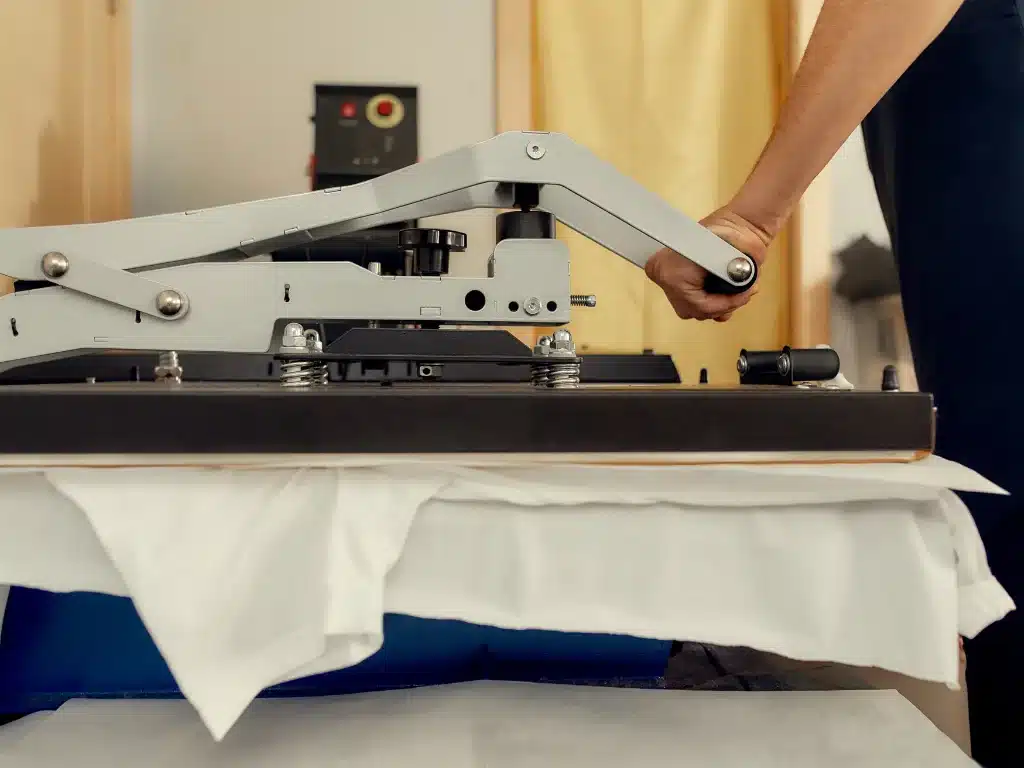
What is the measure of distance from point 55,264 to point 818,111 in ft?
2.19

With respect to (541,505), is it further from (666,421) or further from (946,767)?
(946,767)

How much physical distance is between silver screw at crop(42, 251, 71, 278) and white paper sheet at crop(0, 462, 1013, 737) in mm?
206

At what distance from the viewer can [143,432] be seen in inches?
16.0

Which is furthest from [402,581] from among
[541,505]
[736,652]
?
[736,652]

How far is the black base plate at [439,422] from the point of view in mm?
405

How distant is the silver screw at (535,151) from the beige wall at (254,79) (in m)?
1.14

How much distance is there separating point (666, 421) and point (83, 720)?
463 millimetres

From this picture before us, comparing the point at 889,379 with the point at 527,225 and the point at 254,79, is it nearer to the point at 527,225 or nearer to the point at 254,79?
the point at 527,225

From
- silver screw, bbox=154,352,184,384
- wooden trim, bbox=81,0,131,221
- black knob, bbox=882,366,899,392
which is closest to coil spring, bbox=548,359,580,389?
black knob, bbox=882,366,899,392

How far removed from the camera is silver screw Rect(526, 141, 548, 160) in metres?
0.56

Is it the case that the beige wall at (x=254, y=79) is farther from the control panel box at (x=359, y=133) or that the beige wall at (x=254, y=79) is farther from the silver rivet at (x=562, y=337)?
the silver rivet at (x=562, y=337)

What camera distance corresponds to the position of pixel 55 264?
543 millimetres

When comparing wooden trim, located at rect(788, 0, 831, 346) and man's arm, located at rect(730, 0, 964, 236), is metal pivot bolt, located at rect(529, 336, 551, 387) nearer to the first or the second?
man's arm, located at rect(730, 0, 964, 236)

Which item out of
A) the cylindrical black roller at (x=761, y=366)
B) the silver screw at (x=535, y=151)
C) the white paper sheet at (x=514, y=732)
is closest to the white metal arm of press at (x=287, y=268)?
the silver screw at (x=535, y=151)
